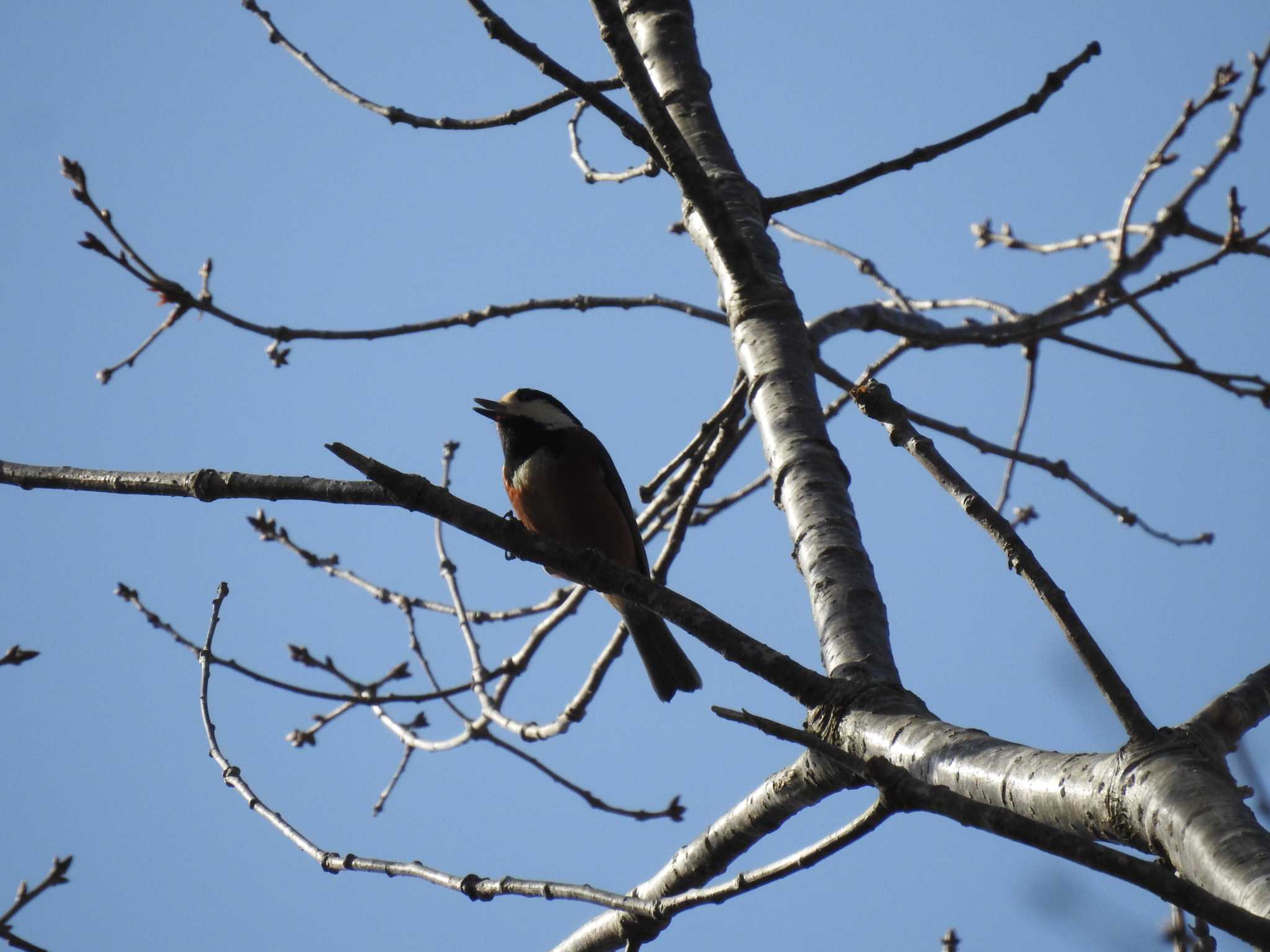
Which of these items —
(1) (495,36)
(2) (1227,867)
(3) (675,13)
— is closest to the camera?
(2) (1227,867)

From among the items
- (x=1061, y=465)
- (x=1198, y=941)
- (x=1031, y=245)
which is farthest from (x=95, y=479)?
(x=1031, y=245)

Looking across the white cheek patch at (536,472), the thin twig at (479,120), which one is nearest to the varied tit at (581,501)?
the white cheek patch at (536,472)

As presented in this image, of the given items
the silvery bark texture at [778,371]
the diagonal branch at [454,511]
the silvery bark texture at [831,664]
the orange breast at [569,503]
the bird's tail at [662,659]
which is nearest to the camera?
the silvery bark texture at [831,664]

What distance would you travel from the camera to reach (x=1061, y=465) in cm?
480

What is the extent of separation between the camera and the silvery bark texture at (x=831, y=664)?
144 centimetres

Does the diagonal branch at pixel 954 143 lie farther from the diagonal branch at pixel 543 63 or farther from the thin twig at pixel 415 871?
the thin twig at pixel 415 871

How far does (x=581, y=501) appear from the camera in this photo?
185 inches

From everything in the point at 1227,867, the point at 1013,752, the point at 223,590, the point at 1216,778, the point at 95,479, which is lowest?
the point at 1227,867

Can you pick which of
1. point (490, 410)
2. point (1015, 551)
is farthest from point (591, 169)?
point (1015, 551)

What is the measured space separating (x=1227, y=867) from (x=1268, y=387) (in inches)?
135

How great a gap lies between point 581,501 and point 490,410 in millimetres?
633

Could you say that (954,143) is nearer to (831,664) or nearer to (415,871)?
(831,664)

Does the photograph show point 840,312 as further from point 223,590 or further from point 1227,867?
point 1227,867

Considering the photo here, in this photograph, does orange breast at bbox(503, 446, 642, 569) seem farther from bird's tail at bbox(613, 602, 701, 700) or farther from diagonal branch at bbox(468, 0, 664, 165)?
diagonal branch at bbox(468, 0, 664, 165)
